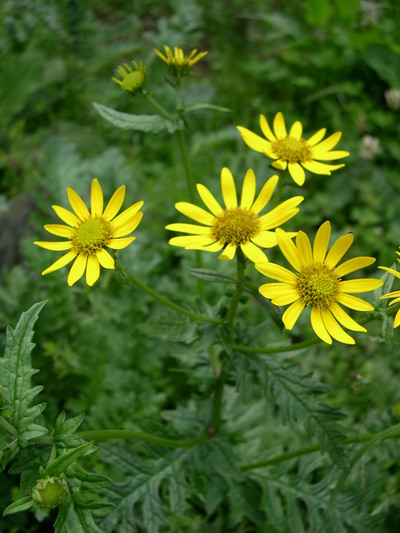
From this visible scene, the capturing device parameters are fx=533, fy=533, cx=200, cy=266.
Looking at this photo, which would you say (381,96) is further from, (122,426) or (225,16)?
(122,426)

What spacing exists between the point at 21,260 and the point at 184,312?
2010 mm

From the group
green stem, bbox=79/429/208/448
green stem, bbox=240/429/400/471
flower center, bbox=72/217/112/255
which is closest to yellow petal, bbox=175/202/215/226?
flower center, bbox=72/217/112/255

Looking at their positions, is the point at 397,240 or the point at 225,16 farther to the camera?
the point at 225,16

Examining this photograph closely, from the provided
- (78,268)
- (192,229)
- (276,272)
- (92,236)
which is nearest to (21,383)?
(78,268)

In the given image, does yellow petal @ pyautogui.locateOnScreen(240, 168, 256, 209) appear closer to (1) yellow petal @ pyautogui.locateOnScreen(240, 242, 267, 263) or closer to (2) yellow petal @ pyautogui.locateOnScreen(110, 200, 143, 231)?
(1) yellow petal @ pyautogui.locateOnScreen(240, 242, 267, 263)

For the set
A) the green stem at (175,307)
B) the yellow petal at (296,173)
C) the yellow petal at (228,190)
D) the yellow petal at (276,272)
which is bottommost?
the green stem at (175,307)

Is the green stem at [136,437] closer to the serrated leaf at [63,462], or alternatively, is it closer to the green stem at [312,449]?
the serrated leaf at [63,462]

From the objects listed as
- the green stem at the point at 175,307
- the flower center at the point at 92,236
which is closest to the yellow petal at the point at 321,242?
the green stem at the point at 175,307

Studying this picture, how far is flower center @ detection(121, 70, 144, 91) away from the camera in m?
2.01

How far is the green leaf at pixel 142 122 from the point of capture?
6.45 feet

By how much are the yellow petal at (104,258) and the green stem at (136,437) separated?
20.0 inches

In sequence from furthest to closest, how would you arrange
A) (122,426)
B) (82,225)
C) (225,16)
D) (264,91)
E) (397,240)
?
(225,16) < (264,91) < (397,240) < (122,426) < (82,225)

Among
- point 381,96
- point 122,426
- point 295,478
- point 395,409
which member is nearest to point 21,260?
point 122,426

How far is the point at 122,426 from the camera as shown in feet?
8.53
